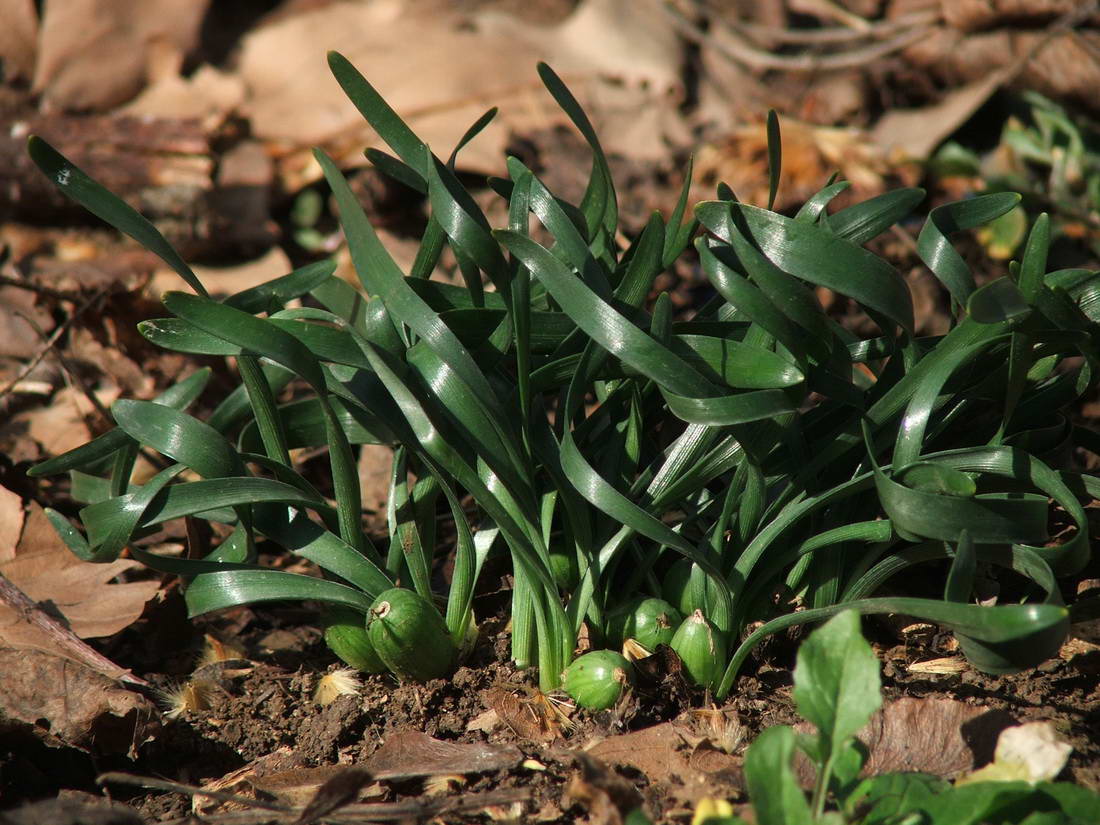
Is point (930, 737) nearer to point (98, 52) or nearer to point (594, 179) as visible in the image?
point (594, 179)

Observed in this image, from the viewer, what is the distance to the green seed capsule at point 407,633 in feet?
4.99

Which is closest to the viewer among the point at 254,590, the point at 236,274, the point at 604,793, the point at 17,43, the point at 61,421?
the point at 604,793

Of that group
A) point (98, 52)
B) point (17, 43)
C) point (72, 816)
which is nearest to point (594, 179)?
point (72, 816)

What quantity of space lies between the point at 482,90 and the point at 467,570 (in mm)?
2897

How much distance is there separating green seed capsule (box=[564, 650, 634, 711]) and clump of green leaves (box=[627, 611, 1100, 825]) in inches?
14.5

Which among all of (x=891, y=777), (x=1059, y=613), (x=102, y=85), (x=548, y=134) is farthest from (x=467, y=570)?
(x=102, y=85)

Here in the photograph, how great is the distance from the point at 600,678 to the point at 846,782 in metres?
0.42

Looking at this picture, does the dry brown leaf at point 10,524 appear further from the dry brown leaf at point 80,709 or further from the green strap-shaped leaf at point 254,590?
the green strap-shaped leaf at point 254,590

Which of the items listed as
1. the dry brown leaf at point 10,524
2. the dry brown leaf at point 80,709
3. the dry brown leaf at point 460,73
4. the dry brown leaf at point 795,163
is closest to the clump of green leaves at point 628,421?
the dry brown leaf at point 80,709

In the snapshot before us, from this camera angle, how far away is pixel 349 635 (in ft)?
5.41

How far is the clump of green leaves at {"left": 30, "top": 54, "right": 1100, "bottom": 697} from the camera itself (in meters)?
1.36

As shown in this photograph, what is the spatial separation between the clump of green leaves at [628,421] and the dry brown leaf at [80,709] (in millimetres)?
231

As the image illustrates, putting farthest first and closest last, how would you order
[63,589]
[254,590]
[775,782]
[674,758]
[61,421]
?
1. [61,421]
2. [63,589]
3. [254,590]
4. [674,758]
5. [775,782]

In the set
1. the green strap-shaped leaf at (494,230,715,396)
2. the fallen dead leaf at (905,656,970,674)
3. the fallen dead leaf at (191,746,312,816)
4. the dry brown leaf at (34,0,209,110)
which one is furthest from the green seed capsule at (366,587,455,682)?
the dry brown leaf at (34,0,209,110)
